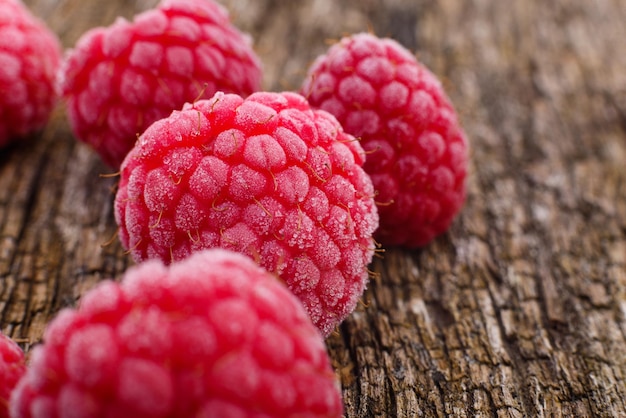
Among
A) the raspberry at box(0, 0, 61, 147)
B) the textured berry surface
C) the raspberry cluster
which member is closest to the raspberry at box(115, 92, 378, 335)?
the raspberry cluster

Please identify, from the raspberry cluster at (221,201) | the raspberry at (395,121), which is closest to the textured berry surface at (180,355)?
the raspberry cluster at (221,201)

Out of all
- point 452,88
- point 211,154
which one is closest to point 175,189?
point 211,154

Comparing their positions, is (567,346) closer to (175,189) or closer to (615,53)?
(175,189)

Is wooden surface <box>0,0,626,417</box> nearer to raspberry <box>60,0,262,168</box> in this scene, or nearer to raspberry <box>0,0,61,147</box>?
raspberry <box>0,0,61,147</box>

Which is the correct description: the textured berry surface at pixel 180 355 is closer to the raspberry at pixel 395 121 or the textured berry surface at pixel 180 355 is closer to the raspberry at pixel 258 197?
the raspberry at pixel 258 197

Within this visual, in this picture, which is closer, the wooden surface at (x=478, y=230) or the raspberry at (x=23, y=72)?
the wooden surface at (x=478, y=230)
